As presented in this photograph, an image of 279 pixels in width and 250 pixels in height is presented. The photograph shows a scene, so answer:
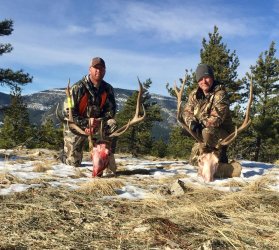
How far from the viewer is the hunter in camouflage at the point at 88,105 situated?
321 inches

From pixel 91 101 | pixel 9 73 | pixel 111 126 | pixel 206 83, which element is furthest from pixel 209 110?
pixel 9 73

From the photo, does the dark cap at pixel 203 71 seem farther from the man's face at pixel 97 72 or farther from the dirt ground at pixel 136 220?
the dirt ground at pixel 136 220

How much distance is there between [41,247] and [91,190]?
2.28 m

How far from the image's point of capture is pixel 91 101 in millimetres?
8445

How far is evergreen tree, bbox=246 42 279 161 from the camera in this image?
2817 centimetres

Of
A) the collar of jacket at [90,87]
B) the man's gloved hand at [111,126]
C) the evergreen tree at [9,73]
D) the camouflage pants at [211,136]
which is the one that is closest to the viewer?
the camouflage pants at [211,136]

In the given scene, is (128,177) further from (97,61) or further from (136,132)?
(136,132)

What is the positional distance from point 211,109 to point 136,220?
438 cm

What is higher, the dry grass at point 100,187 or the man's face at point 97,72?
the man's face at point 97,72

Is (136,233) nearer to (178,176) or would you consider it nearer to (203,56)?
(178,176)

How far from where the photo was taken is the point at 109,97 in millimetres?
8656

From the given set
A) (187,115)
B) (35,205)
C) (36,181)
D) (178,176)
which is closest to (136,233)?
(35,205)

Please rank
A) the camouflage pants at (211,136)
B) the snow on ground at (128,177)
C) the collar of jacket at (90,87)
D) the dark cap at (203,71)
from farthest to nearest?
the collar of jacket at (90,87), the dark cap at (203,71), the camouflage pants at (211,136), the snow on ground at (128,177)

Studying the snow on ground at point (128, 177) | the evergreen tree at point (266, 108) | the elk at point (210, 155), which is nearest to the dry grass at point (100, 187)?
the snow on ground at point (128, 177)
